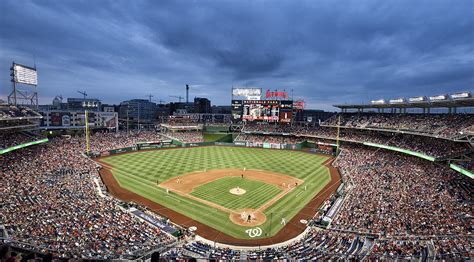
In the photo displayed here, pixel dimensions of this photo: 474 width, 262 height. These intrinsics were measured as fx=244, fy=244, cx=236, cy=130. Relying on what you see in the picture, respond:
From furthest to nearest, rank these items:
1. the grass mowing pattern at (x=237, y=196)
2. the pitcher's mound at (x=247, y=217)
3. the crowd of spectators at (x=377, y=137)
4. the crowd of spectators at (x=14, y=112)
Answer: the crowd of spectators at (x=14, y=112), the crowd of spectators at (x=377, y=137), the grass mowing pattern at (x=237, y=196), the pitcher's mound at (x=247, y=217)

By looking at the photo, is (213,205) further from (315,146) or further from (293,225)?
(315,146)

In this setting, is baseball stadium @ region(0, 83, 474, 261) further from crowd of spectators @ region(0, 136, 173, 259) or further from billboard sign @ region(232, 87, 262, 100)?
billboard sign @ region(232, 87, 262, 100)

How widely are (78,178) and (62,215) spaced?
14.9 meters

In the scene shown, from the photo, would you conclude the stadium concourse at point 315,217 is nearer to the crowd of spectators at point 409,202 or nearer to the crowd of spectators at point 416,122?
the crowd of spectators at point 409,202

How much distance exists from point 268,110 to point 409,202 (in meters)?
52.3

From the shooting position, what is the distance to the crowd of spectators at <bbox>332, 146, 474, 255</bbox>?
2030cm

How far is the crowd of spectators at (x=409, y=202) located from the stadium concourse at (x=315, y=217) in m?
0.08

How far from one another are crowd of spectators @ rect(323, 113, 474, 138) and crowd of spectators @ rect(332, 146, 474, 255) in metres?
6.29

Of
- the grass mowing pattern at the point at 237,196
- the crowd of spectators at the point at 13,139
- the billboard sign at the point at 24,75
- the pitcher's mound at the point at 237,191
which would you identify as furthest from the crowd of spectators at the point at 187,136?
the pitcher's mound at the point at 237,191

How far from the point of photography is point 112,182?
36.9m

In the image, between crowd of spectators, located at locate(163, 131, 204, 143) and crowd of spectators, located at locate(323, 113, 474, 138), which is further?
crowd of spectators, located at locate(163, 131, 204, 143)

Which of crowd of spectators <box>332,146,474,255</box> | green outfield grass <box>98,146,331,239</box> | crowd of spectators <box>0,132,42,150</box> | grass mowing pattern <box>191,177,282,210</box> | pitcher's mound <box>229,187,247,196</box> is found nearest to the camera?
crowd of spectators <box>332,146,474,255</box>

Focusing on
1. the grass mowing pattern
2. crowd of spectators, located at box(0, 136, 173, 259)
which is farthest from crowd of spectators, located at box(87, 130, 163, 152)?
the grass mowing pattern

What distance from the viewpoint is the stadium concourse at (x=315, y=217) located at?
658 inches
